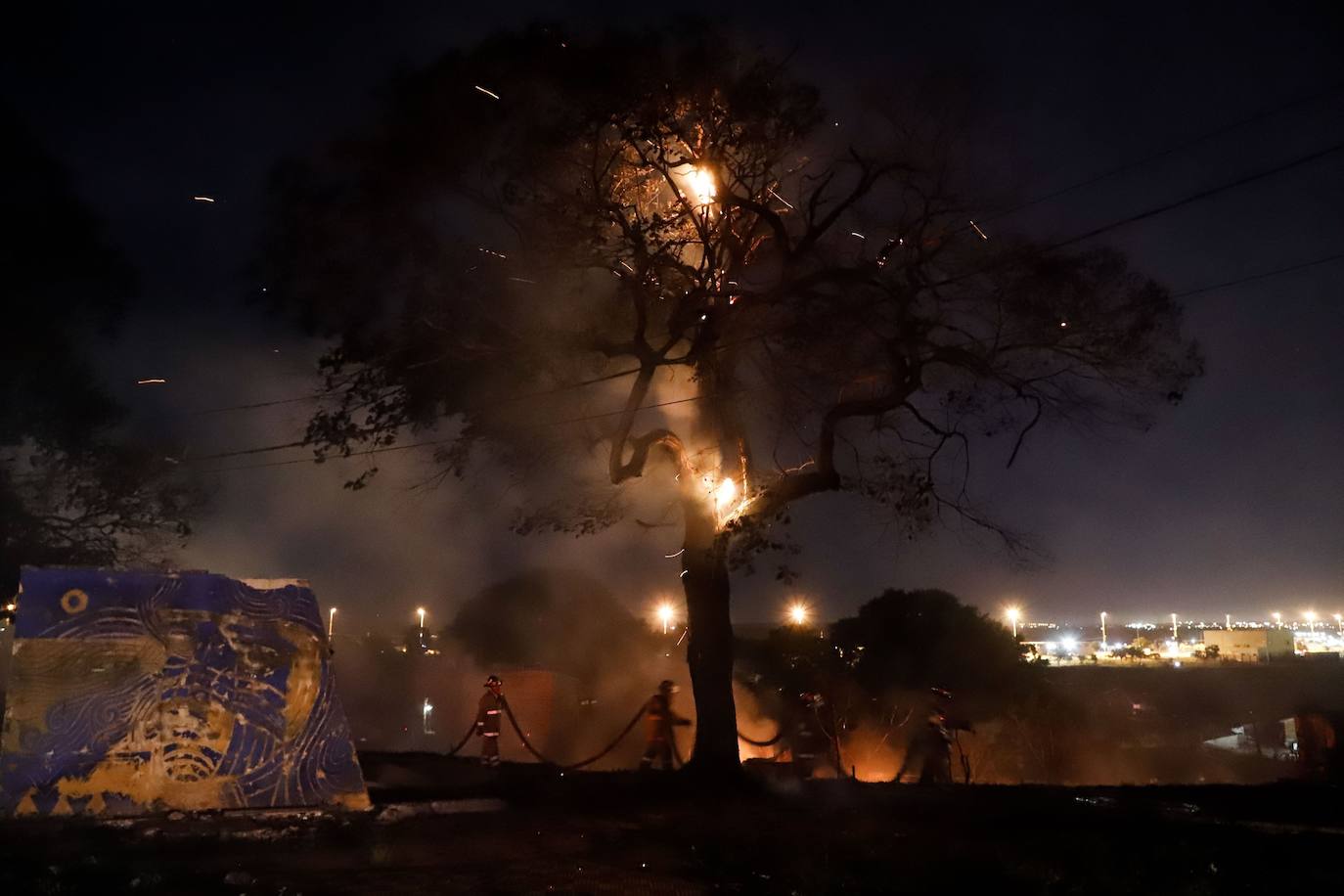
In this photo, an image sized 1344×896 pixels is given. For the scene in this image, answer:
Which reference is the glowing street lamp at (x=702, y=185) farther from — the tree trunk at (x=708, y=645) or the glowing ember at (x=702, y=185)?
the tree trunk at (x=708, y=645)

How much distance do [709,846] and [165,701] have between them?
587 centimetres

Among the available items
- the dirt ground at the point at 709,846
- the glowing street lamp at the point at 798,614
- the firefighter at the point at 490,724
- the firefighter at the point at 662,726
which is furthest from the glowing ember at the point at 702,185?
the glowing street lamp at the point at 798,614

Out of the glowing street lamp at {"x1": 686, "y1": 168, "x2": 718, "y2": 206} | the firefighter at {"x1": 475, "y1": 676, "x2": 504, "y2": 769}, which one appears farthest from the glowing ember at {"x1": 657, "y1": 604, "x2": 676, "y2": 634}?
the glowing street lamp at {"x1": 686, "y1": 168, "x2": 718, "y2": 206}

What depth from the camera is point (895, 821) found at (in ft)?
34.0

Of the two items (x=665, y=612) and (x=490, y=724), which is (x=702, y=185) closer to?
(x=490, y=724)

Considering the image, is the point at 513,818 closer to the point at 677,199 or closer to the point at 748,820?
the point at 748,820

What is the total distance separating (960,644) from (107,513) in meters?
26.1

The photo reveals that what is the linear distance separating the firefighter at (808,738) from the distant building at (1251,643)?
64.0 m

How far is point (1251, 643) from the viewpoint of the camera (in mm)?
77688

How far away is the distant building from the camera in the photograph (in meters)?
70.9

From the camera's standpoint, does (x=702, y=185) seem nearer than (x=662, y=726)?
Yes

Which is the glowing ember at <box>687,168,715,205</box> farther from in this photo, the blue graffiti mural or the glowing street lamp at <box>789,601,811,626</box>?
the glowing street lamp at <box>789,601,811,626</box>

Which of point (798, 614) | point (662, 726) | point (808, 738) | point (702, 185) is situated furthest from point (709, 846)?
point (798, 614)

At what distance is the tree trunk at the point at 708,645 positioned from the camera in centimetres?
1468
